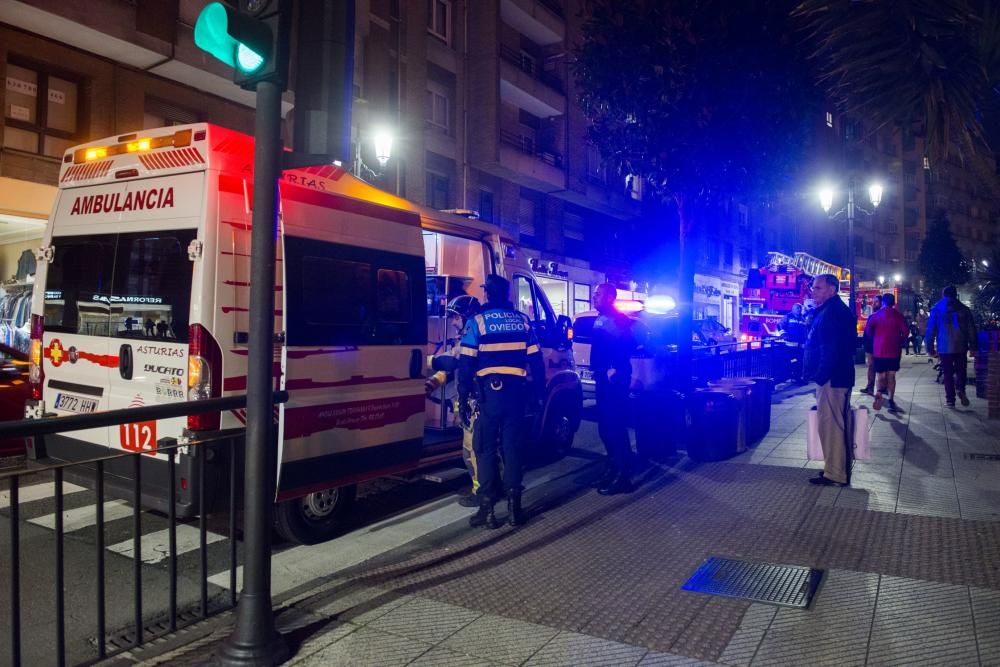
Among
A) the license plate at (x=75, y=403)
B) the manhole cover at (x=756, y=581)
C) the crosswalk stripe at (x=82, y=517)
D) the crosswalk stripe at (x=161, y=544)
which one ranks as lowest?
the crosswalk stripe at (x=161, y=544)

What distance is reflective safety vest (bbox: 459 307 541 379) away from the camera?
573 centimetres

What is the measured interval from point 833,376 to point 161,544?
5.91 metres

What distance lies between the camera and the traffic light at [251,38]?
327 cm

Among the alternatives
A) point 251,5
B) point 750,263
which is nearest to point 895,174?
point 750,263

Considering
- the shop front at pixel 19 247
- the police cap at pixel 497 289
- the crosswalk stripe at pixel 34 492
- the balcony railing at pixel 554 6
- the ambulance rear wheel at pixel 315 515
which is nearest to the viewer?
the ambulance rear wheel at pixel 315 515

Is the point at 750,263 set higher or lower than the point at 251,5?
higher

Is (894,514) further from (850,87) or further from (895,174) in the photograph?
(895,174)

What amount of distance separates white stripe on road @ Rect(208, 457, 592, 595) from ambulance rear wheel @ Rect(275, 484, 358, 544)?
0.28 feet

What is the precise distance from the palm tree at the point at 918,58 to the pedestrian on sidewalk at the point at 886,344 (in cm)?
779

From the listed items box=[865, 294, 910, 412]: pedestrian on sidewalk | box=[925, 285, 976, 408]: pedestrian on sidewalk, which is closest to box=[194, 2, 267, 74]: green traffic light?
box=[865, 294, 910, 412]: pedestrian on sidewalk

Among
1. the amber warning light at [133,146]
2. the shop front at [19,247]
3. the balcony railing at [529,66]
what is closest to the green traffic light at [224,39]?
the amber warning light at [133,146]

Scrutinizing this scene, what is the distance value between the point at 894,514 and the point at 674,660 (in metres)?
3.30

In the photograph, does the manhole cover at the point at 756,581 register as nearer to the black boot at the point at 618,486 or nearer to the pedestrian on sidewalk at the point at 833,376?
the black boot at the point at 618,486

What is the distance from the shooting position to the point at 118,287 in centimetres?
499
